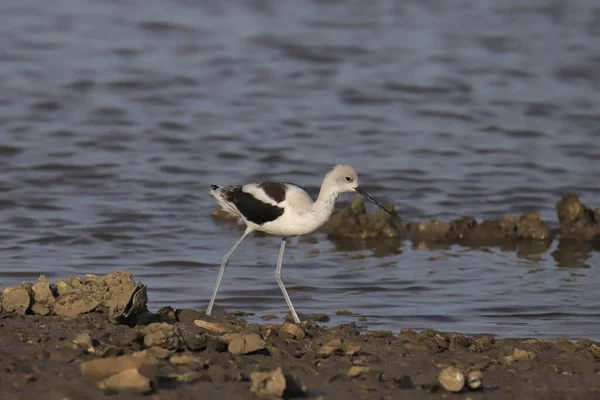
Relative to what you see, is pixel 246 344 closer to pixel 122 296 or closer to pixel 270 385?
pixel 270 385

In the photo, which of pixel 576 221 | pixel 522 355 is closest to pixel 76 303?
pixel 522 355

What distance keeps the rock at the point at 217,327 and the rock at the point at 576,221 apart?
487cm

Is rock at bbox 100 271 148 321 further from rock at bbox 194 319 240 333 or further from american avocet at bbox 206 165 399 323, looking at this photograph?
american avocet at bbox 206 165 399 323

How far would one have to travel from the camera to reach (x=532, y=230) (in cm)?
1059

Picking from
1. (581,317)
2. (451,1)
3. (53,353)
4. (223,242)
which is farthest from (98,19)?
(53,353)

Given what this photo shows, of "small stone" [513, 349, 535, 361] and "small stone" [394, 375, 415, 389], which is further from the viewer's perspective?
"small stone" [513, 349, 535, 361]

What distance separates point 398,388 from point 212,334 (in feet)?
4.52

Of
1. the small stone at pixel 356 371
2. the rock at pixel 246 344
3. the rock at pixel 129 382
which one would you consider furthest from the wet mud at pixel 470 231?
the rock at pixel 129 382

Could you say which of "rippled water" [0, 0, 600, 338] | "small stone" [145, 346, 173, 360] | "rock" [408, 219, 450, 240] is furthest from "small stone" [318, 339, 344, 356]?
"rock" [408, 219, 450, 240]

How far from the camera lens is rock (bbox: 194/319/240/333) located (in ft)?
21.3

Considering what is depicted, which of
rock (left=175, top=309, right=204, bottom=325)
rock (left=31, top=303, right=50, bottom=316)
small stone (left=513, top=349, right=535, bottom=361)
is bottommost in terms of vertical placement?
rock (left=175, top=309, right=204, bottom=325)

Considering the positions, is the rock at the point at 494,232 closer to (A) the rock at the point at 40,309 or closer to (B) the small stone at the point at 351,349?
(B) the small stone at the point at 351,349

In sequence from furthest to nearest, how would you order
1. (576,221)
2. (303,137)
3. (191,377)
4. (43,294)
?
(303,137), (576,221), (43,294), (191,377)

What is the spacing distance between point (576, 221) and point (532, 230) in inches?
16.5
